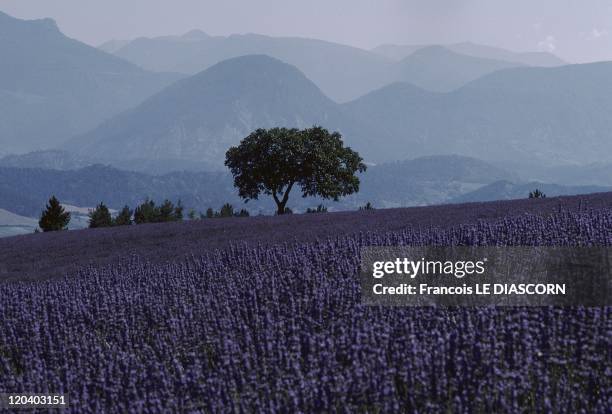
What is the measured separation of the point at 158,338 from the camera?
5.23m

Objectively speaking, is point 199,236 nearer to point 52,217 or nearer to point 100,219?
point 100,219

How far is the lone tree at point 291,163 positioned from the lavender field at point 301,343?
19736mm

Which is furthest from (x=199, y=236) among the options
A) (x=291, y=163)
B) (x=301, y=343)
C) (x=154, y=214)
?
(x=154, y=214)

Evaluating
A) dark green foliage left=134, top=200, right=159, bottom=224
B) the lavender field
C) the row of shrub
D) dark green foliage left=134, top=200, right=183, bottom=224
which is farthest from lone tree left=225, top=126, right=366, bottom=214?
the lavender field

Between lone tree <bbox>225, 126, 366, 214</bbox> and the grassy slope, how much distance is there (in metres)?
11.3

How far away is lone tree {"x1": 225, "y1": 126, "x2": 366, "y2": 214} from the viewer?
92.4 ft

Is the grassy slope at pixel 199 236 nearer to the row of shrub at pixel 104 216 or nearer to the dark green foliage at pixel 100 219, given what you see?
the dark green foliage at pixel 100 219

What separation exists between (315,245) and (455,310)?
3543 mm

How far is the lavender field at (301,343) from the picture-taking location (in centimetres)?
364

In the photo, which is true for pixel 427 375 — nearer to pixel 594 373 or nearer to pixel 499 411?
pixel 499 411

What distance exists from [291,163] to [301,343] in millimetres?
23790

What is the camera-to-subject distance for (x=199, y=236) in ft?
46.6

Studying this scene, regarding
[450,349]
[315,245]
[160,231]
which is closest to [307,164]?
[160,231]

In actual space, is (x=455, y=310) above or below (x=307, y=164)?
below
